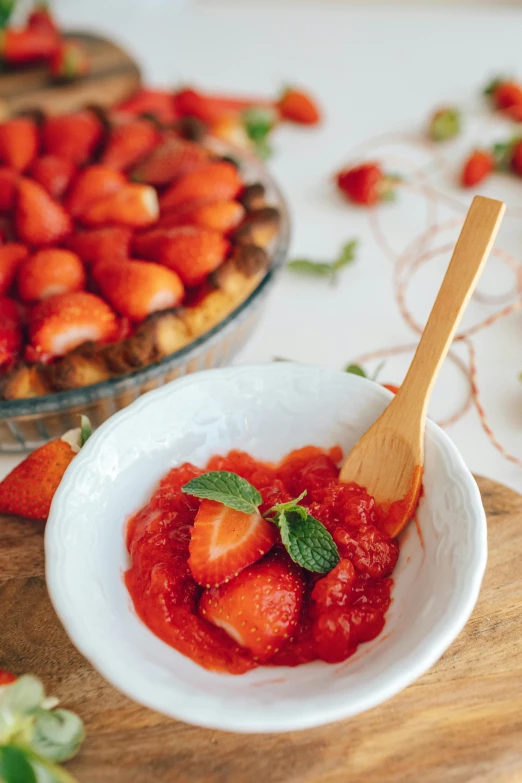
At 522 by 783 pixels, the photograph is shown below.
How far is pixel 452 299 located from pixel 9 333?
0.76 m

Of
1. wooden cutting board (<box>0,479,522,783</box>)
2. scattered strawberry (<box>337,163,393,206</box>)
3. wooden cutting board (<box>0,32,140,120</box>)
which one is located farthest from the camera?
wooden cutting board (<box>0,32,140,120</box>)

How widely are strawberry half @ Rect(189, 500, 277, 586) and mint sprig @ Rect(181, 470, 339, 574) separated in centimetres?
2

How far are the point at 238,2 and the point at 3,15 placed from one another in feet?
3.44

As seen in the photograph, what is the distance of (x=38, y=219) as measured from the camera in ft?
5.04

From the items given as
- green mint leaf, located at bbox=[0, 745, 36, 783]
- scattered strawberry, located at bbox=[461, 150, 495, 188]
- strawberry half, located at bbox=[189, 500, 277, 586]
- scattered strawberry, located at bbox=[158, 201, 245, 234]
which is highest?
scattered strawberry, located at bbox=[461, 150, 495, 188]

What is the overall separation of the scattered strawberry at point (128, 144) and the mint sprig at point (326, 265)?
435mm

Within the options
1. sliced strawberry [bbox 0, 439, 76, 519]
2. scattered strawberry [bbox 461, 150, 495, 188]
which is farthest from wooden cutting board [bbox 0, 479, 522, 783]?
scattered strawberry [bbox 461, 150, 495, 188]

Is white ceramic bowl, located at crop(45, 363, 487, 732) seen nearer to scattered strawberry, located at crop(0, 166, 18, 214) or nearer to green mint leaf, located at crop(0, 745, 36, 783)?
green mint leaf, located at crop(0, 745, 36, 783)

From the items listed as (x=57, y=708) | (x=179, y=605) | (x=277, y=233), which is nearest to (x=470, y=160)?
(x=277, y=233)

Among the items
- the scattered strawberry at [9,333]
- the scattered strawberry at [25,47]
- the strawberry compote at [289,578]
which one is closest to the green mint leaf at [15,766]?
the strawberry compote at [289,578]

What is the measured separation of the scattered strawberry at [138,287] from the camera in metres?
1.36

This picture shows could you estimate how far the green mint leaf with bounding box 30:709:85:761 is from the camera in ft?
2.68

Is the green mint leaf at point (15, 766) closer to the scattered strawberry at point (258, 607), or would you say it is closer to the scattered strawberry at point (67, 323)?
the scattered strawberry at point (258, 607)

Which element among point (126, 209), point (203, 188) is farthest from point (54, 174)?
point (203, 188)
